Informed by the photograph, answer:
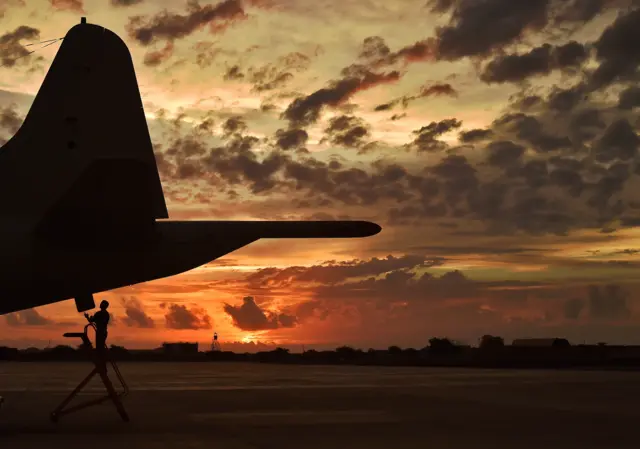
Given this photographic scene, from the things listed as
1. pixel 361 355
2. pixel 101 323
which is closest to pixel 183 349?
pixel 361 355

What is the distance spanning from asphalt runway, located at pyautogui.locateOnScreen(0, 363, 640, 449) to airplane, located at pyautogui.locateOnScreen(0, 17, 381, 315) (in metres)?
3.39

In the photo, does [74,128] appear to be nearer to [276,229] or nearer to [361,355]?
[276,229]

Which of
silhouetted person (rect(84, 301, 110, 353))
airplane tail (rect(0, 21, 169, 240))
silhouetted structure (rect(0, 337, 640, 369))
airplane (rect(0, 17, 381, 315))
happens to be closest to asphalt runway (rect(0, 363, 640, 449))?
silhouetted person (rect(84, 301, 110, 353))

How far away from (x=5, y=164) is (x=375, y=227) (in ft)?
29.7

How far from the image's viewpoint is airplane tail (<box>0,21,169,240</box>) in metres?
18.5

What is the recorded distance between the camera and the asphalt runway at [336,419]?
16.4 m

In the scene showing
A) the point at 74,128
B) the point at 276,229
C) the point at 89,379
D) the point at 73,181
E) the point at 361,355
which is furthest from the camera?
the point at 361,355

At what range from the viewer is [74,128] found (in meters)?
18.7

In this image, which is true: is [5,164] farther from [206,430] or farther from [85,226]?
[206,430]

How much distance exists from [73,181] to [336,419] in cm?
875

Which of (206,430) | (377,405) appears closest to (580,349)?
(377,405)

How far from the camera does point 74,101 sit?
18.7m

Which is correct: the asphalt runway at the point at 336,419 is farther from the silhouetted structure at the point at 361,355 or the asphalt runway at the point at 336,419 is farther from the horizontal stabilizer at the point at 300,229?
the silhouetted structure at the point at 361,355

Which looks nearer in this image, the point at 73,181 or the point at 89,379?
the point at 73,181
